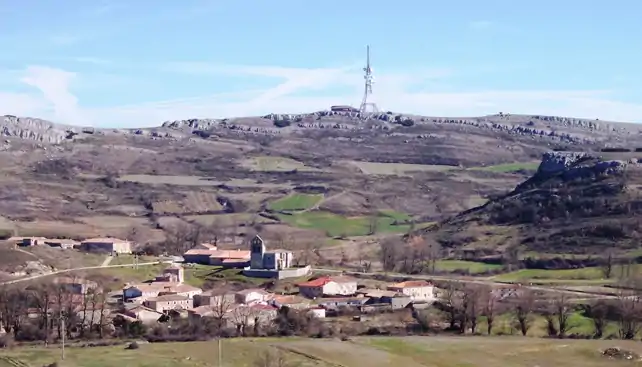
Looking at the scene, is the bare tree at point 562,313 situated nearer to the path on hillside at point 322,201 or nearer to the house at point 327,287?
the house at point 327,287

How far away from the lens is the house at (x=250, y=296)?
76.4 meters

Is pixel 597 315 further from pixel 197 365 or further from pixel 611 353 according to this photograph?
pixel 197 365

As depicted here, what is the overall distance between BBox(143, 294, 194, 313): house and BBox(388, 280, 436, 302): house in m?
16.1

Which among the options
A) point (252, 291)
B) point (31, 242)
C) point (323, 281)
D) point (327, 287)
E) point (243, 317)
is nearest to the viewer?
point (243, 317)

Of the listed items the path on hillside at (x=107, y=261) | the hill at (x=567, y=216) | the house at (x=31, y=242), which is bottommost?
the path on hillside at (x=107, y=261)

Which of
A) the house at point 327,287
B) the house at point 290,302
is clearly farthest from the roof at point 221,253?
the house at point 290,302

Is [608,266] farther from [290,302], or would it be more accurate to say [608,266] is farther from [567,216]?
[290,302]

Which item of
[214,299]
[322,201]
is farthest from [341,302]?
[322,201]

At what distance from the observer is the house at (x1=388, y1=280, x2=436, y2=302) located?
7925 cm

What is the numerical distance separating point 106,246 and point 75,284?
1044 inches

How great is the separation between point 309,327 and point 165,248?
166 feet

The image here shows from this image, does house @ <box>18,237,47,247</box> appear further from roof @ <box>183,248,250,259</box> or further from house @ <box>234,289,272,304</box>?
house @ <box>234,289,272,304</box>

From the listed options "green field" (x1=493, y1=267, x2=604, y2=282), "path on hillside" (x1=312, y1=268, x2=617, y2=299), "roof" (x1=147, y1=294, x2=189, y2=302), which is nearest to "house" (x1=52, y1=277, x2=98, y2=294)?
"roof" (x1=147, y1=294, x2=189, y2=302)

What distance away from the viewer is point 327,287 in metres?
82.3
